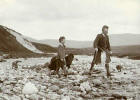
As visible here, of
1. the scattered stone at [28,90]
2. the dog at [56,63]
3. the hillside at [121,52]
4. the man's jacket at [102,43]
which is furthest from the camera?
the hillside at [121,52]

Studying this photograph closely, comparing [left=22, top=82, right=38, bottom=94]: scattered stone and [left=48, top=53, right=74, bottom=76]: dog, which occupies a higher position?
[left=48, top=53, right=74, bottom=76]: dog

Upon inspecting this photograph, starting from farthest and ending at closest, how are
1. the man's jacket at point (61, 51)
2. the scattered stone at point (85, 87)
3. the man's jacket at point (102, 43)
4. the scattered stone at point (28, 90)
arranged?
the man's jacket at point (102, 43)
the man's jacket at point (61, 51)
the scattered stone at point (85, 87)
the scattered stone at point (28, 90)

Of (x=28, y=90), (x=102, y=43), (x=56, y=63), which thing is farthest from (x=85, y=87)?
(x=56, y=63)

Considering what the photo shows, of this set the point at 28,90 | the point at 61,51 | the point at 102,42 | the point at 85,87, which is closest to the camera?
the point at 28,90

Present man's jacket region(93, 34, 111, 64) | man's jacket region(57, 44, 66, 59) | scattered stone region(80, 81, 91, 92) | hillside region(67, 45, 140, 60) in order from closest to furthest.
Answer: scattered stone region(80, 81, 91, 92) < man's jacket region(57, 44, 66, 59) < man's jacket region(93, 34, 111, 64) < hillside region(67, 45, 140, 60)

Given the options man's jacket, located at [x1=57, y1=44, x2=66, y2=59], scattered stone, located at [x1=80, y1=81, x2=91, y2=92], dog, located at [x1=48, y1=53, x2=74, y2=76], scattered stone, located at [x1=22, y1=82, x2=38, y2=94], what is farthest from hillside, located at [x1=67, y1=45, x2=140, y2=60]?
scattered stone, located at [x1=22, y1=82, x2=38, y2=94]

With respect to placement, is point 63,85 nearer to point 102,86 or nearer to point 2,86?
A: point 102,86

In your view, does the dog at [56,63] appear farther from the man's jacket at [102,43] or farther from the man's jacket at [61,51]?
the man's jacket at [102,43]

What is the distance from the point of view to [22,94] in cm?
928

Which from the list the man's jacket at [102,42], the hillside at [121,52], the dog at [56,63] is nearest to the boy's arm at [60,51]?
the dog at [56,63]

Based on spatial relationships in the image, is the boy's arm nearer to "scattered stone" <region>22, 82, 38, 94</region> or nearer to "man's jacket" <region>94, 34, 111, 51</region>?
"man's jacket" <region>94, 34, 111, 51</region>

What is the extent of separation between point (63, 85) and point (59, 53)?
2.48m

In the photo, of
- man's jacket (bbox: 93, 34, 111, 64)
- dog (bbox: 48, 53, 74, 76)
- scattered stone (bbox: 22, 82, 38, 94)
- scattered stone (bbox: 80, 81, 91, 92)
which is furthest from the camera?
dog (bbox: 48, 53, 74, 76)

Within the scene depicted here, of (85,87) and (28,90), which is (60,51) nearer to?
(85,87)
